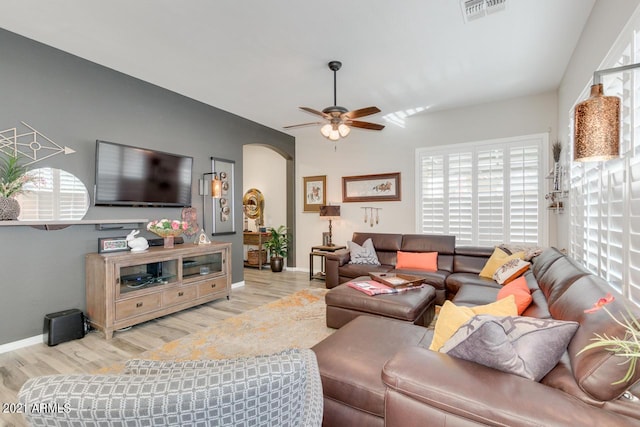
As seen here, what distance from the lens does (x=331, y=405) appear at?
4.96ft

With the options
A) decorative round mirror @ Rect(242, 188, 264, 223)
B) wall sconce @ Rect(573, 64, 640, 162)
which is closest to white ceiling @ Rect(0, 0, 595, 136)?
wall sconce @ Rect(573, 64, 640, 162)

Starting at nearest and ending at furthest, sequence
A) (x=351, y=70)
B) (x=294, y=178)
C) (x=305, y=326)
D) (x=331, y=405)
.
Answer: (x=331, y=405)
(x=305, y=326)
(x=351, y=70)
(x=294, y=178)

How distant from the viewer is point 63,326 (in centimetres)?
288

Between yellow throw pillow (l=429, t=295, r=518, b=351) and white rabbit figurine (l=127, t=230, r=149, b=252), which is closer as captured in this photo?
yellow throw pillow (l=429, t=295, r=518, b=351)

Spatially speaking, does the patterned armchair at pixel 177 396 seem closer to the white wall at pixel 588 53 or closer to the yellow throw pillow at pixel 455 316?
the yellow throw pillow at pixel 455 316

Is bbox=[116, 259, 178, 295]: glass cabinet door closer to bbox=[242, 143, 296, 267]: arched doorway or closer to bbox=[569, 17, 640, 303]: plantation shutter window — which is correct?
bbox=[242, 143, 296, 267]: arched doorway

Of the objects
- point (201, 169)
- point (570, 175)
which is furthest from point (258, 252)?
point (570, 175)

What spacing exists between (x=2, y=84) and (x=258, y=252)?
466cm

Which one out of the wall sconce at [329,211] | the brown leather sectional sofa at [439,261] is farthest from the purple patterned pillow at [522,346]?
the wall sconce at [329,211]

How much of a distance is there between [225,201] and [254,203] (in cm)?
241

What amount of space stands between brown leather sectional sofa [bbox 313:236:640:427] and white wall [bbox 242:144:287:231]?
5.32 metres

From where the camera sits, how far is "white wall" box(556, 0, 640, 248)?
1.89 metres

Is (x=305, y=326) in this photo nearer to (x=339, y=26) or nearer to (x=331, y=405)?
(x=331, y=405)

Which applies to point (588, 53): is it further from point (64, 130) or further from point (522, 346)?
point (64, 130)
